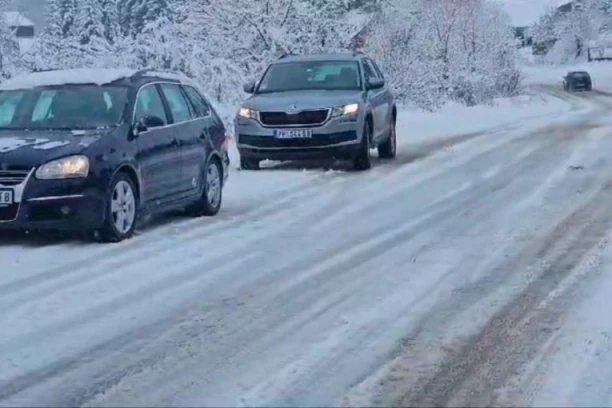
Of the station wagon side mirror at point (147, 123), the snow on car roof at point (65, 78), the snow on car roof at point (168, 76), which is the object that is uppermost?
the snow on car roof at point (65, 78)

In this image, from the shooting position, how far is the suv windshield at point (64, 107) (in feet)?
37.7

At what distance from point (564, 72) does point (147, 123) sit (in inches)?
3299

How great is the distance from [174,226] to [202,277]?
9.69 feet

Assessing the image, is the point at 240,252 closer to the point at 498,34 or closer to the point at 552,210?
the point at 552,210

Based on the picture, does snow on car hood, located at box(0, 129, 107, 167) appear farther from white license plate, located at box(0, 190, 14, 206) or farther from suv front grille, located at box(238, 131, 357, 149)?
suv front grille, located at box(238, 131, 357, 149)

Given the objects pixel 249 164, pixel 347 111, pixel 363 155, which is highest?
pixel 347 111

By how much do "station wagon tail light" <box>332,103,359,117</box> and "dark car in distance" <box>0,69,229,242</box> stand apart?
13.4 ft

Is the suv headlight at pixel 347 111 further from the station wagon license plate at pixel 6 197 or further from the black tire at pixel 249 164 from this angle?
the station wagon license plate at pixel 6 197

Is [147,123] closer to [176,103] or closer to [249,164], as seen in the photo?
[176,103]

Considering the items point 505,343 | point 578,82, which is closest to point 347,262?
point 505,343

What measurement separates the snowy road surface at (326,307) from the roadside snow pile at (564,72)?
64.0 meters

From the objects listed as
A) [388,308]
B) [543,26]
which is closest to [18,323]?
[388,308]

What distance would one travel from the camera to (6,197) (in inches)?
410

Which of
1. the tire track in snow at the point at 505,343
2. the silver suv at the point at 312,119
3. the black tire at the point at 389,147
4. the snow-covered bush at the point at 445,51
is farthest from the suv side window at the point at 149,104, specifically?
the snow-covered bush at the point at 445,51
